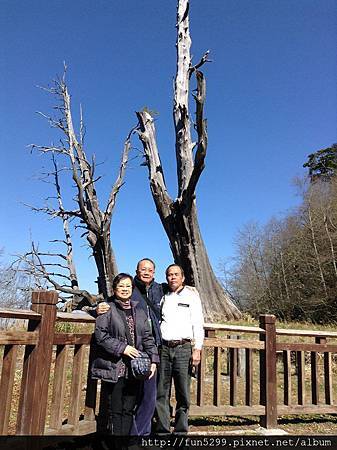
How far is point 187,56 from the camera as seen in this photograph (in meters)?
10.6

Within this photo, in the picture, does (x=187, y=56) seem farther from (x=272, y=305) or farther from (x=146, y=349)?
(x=272, y=305)

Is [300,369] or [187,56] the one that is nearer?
[300,369]

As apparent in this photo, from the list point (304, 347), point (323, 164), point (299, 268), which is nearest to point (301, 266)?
point (299, 268)

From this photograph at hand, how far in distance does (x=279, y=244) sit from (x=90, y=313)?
21.8 m

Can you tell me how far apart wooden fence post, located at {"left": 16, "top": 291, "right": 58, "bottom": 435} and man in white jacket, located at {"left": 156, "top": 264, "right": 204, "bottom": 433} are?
1058 millimetres

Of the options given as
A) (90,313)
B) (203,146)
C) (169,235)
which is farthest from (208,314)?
(90,313)

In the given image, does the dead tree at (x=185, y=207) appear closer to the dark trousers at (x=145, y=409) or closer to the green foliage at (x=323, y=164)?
the dark trousers at (x=145, y=409)

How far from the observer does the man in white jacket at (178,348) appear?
11.5ft

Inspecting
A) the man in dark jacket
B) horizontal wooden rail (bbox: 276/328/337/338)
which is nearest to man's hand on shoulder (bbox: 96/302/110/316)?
the man in dark jacket

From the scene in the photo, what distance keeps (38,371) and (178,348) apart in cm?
126

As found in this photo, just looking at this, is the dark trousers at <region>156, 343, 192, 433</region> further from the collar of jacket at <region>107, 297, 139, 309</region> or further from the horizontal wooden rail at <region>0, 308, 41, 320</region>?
the horizontal wooden rail at <region>0, 308, 41, 320</region>

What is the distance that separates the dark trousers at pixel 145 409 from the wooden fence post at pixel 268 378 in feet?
5.89

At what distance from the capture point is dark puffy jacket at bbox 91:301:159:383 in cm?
302

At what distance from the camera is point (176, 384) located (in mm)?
3576
